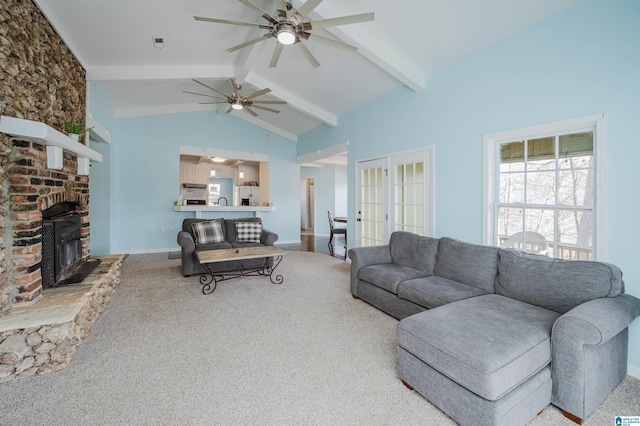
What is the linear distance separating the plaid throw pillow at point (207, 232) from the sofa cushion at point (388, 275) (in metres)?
2.87

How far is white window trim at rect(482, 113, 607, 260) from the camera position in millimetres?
2275

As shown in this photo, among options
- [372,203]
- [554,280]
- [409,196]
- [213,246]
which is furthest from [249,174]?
[554,280]

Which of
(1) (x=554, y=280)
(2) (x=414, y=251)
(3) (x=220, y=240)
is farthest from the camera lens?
(3) (x=220, y=240)

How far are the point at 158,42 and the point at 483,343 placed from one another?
15.8 ft

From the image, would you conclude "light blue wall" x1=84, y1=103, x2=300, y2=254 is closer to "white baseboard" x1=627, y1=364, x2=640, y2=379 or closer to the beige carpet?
the beige carpet

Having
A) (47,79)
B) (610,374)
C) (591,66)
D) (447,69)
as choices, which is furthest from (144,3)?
(610,374)

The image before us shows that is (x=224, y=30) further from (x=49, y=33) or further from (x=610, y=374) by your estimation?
(x=610, y=374)

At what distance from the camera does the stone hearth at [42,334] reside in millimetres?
1969

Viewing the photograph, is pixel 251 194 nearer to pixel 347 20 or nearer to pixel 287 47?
pixel 287 47

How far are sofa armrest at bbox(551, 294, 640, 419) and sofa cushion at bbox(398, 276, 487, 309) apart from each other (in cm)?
83

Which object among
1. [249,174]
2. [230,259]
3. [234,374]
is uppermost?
[249,174]

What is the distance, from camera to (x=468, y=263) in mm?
2807

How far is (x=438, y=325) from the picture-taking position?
5.93 ft

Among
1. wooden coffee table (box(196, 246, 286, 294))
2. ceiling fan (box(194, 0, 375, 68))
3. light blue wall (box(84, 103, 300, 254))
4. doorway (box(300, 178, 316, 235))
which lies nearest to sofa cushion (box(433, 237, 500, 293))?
wooden coffee table (box(196, 246, 286, 294))
